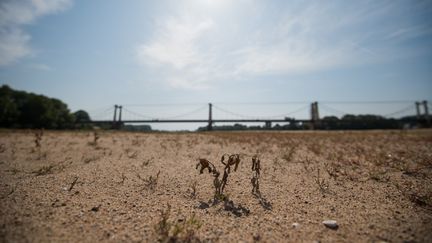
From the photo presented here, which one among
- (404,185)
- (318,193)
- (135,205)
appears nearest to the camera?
(135,205)

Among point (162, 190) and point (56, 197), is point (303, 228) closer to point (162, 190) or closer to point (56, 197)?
point (162, 190)

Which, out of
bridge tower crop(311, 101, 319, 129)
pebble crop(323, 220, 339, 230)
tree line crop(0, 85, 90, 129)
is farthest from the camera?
tree line crop(0, 85, 90, 129)

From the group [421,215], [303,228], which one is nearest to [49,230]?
[303,228]

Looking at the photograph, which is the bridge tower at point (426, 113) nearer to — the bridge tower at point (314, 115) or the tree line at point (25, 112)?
the bridge tower at point (314, 115)

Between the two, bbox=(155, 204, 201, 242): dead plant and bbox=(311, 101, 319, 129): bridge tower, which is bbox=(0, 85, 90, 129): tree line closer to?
bbox=(311, 101, 319, 129): bridge tower

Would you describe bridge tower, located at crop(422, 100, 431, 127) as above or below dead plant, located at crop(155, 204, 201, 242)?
above

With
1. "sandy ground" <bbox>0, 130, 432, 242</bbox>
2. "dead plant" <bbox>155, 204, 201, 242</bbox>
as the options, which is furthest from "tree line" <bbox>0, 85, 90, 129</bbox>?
"dead plant" <bbox>155, 204, 201, 242</bbox>

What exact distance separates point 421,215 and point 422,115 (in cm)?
3896

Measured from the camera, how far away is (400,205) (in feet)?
7.50

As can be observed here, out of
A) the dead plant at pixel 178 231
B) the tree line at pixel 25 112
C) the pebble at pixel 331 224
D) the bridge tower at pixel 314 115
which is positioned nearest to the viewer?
the dead plant at pixel 178 231

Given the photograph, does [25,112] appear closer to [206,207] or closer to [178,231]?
[206,207]

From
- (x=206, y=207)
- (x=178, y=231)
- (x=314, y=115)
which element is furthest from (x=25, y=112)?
(x=178, y=231)

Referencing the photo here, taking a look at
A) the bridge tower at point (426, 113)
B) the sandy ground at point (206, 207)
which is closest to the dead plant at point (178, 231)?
the sandy ground at point (206, 207)

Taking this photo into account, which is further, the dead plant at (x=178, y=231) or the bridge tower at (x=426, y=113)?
the bridge tower at (x=426, y=113)
